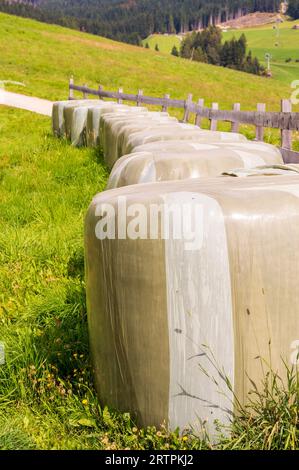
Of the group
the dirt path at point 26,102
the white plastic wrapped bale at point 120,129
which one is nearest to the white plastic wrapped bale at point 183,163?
the white plastic wrapped bale at point 120,129

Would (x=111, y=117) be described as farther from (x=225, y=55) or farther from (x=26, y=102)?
(x=225, y=55)

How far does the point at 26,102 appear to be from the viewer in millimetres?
23719

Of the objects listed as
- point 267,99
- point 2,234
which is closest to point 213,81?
point 267,99

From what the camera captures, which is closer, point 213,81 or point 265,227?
point 265,227

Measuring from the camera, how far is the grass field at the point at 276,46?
12831 cm

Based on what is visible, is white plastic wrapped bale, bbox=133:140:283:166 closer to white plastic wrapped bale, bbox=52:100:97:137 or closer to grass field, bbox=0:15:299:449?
grass field, bbox=0:15:299:449

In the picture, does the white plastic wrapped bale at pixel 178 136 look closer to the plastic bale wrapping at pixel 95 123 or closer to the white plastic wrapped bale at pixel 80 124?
the plastic bale wrapping at pixel 95 123

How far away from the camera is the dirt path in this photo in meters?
21.7

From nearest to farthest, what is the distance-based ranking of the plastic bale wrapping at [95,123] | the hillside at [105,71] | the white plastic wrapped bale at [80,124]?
the plastic bale wrapping at [95,123], the white plastic wrapped bale at [80,124], the hillside at [105,71]

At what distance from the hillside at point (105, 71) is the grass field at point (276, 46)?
74224 mm

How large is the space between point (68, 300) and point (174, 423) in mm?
1678

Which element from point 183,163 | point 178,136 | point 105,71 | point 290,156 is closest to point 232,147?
point 183,163
